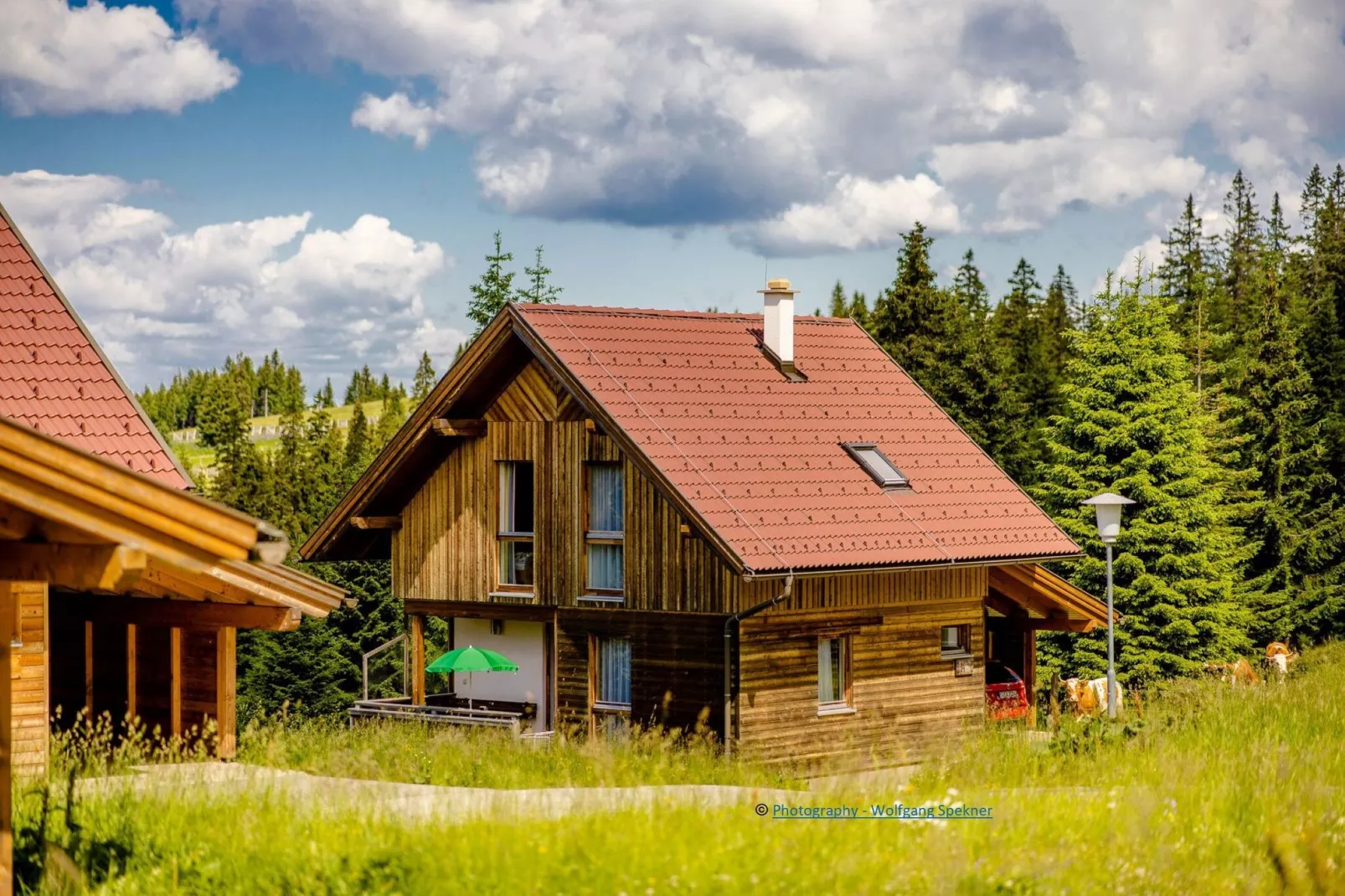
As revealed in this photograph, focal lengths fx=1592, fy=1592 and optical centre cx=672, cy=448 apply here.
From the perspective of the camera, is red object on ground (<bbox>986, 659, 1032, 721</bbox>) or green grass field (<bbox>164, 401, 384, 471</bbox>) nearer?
red object on ground (<bbox>986, 659, 1032, 721</bbox>)

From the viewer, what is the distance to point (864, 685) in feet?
78.4

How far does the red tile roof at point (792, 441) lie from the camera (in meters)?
22.5

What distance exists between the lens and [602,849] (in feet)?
27.7

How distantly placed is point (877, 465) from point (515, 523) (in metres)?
5.93

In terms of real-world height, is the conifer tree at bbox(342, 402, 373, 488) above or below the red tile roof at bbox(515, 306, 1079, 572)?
above

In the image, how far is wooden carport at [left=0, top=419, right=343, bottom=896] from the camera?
7.08 meters

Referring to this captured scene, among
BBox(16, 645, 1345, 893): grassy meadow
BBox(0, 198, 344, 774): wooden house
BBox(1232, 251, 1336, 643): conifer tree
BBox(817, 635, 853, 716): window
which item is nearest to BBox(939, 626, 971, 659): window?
BBox(817, 635, 853, 716): window

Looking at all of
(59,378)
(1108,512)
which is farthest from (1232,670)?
(59,378)

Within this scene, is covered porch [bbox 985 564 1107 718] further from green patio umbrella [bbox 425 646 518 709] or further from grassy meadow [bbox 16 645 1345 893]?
grassy meadow [bbox 16 645 1345 893]

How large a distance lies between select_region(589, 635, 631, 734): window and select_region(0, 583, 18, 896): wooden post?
52.9 ft

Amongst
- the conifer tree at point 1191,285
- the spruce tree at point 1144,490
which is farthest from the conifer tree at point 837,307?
the spruce tree at point 1144,490

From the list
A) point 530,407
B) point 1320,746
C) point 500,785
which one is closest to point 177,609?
point 500,785

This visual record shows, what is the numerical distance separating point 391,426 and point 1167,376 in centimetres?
7421

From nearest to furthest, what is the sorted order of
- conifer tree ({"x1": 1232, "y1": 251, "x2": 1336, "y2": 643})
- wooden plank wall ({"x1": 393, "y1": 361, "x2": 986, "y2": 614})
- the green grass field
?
wooden plank wall ({"x1": 393, "y1": 361, "x2": 986, "y2": 614})
conifer tree ({"x1": 1232, "y1": 251, "x2": 1336, "y2": 643})
the green grass field
